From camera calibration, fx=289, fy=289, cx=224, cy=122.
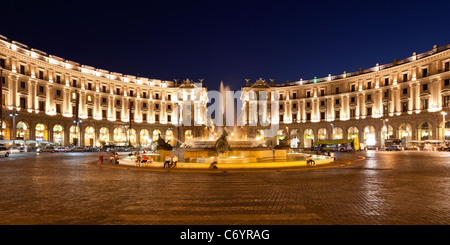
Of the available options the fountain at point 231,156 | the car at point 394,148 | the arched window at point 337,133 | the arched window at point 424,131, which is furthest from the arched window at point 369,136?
the fountain at point 231,156

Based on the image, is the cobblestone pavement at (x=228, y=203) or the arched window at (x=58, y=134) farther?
the arched window at (x=58, y=134)

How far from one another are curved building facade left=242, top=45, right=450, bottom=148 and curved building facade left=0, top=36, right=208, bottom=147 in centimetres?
2081

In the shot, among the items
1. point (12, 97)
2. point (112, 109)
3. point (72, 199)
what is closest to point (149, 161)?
point (72, 199)

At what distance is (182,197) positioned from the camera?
10.2 metres

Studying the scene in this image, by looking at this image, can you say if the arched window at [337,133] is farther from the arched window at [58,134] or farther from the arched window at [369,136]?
the arched window at [58,134]

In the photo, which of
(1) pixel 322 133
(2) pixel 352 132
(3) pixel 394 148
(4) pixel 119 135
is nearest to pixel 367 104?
(2) pixel 352 132

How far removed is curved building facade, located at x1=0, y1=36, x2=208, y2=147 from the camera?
173ft

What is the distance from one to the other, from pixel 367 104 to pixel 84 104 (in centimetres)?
6768

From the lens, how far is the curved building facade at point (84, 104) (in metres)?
52.8

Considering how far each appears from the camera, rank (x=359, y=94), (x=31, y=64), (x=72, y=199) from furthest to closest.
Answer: (x=359, y=94) < (x=31, y=64) < (x=72, y=199)

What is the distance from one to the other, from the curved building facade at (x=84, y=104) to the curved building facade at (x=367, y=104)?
819 inches

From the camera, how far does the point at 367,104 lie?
68.7m
